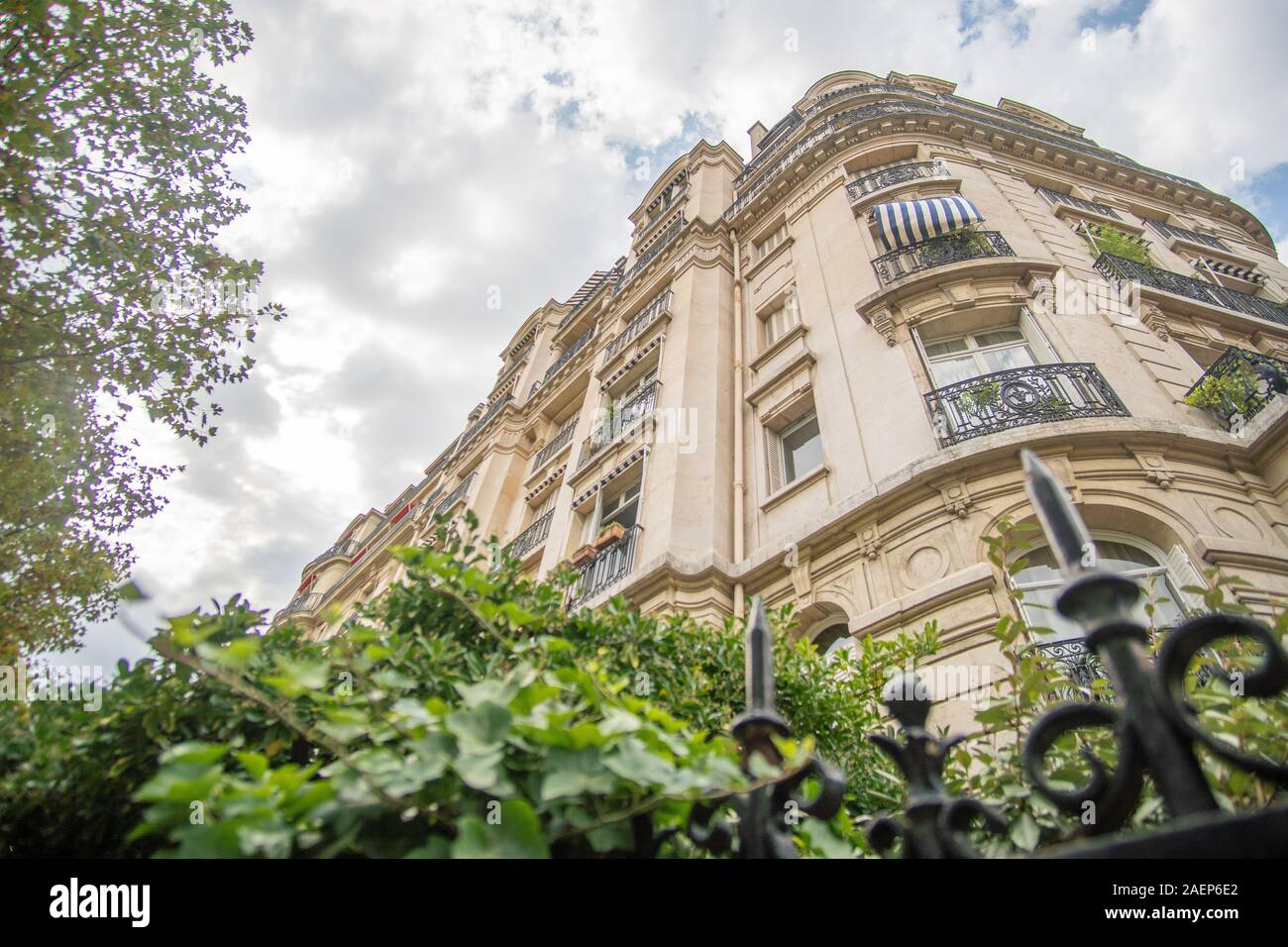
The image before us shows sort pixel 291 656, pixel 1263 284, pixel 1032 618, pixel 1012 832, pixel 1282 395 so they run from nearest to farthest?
1. pixel 1012 832
2. pixel 291 656
3. pixel 1032 618
4. pixel 1282 395
5. pixel 1263 284

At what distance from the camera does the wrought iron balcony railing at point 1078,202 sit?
48.0 feet

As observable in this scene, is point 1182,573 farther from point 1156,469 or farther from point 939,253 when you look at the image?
point 939,253

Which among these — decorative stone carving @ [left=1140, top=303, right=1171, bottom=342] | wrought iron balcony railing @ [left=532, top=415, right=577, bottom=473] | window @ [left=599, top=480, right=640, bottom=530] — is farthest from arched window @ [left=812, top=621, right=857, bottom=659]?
wrought iron balcony railing @ [left=532, top=415, right=577, bottom=473]

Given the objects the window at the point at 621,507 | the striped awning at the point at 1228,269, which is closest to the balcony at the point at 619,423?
the window at the point at 621,507

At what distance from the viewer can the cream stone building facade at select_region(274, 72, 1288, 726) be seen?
6891 mm

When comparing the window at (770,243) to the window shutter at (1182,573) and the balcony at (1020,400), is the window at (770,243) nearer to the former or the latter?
the balcony at (1020,400)

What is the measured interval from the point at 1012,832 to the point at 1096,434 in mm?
6481

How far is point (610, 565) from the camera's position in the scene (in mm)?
10570

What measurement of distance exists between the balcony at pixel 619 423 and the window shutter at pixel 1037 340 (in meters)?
6.53

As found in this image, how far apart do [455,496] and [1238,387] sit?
759 inches

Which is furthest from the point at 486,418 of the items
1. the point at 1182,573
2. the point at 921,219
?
the point at 1182,573

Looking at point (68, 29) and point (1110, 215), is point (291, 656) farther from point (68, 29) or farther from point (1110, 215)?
point (1110, 215)
